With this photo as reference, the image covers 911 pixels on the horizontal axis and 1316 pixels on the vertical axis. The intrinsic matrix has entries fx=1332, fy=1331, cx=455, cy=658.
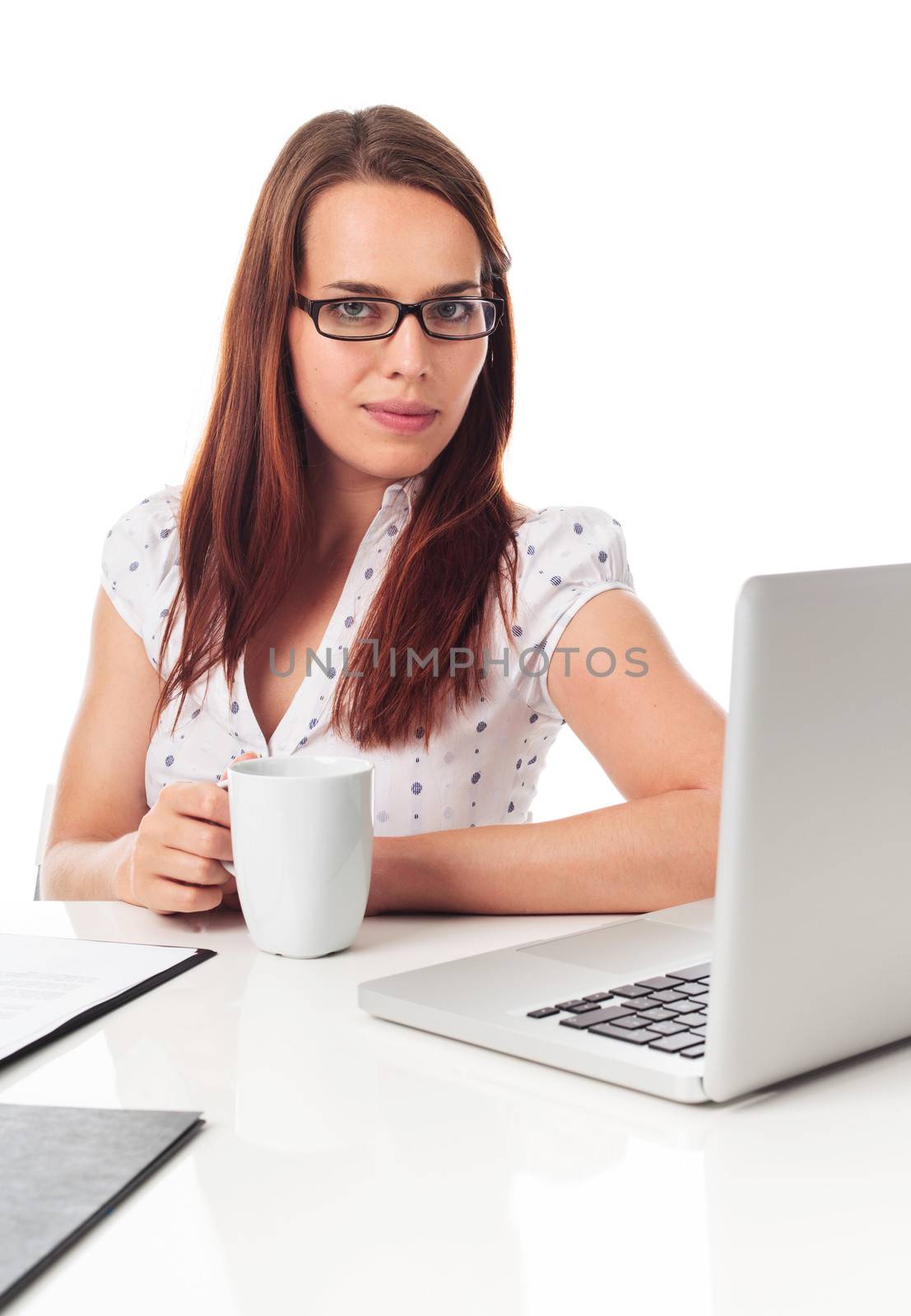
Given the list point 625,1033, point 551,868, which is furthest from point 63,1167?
point 551,868

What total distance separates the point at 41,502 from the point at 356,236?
A: 198 centimetres

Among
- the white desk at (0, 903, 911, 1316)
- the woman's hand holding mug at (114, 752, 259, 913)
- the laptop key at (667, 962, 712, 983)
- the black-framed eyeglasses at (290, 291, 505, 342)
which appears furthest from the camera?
the black-framed eyeglasses at (290, 291, 505, 342)

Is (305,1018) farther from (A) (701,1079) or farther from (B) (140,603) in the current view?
(B) (140,603)

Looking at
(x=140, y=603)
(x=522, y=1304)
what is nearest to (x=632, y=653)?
(x=140, y=603)

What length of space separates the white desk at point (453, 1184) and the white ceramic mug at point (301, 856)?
12 cm

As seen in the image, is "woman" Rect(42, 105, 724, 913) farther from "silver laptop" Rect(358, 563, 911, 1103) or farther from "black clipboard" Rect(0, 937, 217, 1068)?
"silver laptop" Rect(358, 563, 911, 1103)

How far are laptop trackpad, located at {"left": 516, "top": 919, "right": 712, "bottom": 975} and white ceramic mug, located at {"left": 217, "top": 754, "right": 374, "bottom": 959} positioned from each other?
0.15 m

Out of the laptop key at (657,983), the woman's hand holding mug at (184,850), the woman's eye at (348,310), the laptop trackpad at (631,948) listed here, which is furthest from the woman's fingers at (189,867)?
the woman's eye at (348,310)

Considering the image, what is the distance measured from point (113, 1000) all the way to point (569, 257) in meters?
2.83

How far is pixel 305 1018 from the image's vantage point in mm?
837

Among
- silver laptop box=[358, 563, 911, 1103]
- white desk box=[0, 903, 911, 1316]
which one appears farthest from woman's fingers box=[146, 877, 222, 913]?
silver laptop box=[358, 563, 911, 1103]

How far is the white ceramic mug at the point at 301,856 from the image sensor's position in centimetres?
95

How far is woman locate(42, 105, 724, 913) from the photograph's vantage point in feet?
4.86

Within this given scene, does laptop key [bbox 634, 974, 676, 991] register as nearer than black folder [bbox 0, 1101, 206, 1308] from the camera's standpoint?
No
